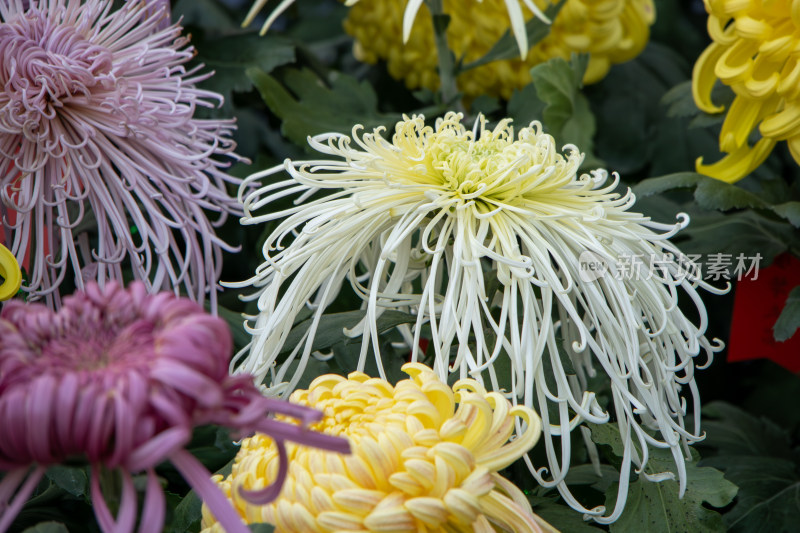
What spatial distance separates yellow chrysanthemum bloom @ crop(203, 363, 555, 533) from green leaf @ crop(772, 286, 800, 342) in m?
0.26

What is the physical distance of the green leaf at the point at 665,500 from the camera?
0.39 metres

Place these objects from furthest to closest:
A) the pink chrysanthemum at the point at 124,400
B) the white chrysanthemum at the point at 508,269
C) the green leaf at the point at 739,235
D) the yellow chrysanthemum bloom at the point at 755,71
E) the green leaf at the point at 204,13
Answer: the green leaf at the point at 204,13 < the green leaf at the point at 739,235 < the yellow chrysanthemum bloom at the point at 755,71 < the white chrysanthemum at the point at 508,269 < the pink chrysanthemum at the point at 124,400

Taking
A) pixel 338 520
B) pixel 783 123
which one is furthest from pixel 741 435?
pixel 338 520

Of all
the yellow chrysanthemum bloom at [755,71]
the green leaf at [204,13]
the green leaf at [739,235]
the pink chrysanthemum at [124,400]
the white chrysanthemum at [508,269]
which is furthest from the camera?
the green leaf at [204,13]

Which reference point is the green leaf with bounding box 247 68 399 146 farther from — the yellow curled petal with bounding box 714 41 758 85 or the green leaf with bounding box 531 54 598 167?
the yellow curled petal with bounding box 714 41 758 85

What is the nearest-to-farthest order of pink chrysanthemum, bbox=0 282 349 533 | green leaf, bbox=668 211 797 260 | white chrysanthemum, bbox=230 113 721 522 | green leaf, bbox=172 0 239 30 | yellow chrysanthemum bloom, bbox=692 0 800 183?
1. pink chrysanthemum, bbox=0 282 349 533
2. white chrysanthemum, bbox=230 113 721 522
3. yellow chrysanthemum bloom, bbox=692 0 800 183
4. green leaf, bbox=668 211 797 260
5. green leaf, bbox=172 0 239 30

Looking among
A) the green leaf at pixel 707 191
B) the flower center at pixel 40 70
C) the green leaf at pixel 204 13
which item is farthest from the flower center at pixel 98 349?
the green leaf at pixel 204 13

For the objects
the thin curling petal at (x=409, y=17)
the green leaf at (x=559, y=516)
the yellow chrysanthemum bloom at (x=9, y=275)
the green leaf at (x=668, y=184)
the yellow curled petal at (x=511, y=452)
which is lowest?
the green leaf at (x=559, y=516)

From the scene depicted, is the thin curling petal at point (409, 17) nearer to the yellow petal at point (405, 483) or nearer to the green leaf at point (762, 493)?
the yellow petal at point (405, 483)

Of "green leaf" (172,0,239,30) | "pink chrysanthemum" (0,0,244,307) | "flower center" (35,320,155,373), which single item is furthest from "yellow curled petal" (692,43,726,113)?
"green leaf" (172,0,239,30)

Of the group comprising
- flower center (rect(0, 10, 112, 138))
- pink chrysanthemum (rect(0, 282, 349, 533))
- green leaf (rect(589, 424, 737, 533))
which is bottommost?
green leaf (rect(589, 424, 737, 533))

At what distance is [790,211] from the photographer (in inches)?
21.1

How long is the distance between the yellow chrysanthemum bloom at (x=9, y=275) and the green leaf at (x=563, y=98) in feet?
1.21

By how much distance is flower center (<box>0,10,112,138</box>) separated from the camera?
1.38ft
